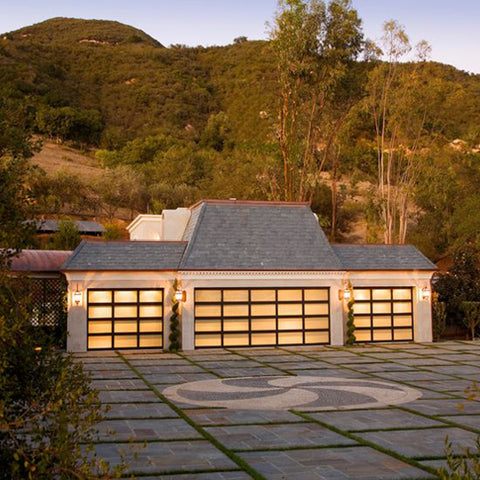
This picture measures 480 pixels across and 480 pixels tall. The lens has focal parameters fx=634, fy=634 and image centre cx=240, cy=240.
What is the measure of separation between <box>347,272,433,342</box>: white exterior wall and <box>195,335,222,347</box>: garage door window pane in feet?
18.7

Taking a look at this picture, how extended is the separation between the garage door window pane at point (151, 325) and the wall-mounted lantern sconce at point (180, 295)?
1195mm

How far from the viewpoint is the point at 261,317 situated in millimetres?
23562

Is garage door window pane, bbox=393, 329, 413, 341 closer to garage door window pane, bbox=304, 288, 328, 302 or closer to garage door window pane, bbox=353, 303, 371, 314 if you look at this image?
garage door window pane, bbox=353, 303, 371, 314

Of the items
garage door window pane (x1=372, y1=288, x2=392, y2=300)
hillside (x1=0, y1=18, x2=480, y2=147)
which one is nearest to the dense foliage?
garage door window pane (x1=372, y1=288, x2=392, y2=300)

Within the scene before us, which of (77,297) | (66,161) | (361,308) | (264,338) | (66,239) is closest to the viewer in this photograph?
(77,297)

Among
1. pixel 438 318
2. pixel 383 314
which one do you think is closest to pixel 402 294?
pixel 383 314

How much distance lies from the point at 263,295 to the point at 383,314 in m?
5.03

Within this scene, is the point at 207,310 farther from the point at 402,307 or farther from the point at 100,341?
the point at 402,307

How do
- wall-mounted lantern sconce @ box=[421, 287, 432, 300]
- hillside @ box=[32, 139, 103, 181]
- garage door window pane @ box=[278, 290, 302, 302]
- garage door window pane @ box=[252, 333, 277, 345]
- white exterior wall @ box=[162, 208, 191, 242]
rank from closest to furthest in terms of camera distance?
1. garage door window pane @ box=[252, 333, 277, 345]
2. garage door window pane @ box=[278, 290, 302, 302]
3. wall-mounted lantern sconce @ box=[421, 287, 432, 300]
4. white exterior wall @ box=[162, 208, 191, 242]
5. hillside @ box=[32, 139, 103, 181]

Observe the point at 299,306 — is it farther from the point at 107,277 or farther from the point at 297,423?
the point at 297,423

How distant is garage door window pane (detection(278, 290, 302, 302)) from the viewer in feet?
77.9

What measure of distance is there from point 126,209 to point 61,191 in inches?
271

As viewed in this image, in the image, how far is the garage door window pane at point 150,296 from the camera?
22766mm

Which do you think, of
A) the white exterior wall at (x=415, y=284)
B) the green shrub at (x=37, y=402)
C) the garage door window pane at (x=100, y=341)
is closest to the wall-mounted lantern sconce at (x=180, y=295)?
the garage door window pane at (x=100, y=341)
